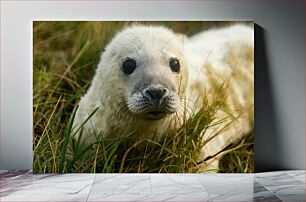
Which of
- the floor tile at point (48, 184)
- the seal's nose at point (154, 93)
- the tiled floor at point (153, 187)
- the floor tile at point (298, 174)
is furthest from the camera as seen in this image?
the floor tile at point (298, 174)

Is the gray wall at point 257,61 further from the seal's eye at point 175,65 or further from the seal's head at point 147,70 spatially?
the seal's eye at point 175,65

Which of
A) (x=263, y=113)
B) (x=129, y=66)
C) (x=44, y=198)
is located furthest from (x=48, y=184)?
(x=263, y=113)

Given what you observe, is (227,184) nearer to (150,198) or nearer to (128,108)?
(150,198)

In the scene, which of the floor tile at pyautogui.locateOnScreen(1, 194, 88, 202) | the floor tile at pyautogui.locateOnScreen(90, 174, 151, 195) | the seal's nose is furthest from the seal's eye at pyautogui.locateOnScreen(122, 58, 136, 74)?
the floor tile at pyautogui.locateOnScreen(1, 194, 88, 202)

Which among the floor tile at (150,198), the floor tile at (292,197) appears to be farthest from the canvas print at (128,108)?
the floor tile at (292,197)

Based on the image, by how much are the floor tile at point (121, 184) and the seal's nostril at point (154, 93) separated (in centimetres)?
63

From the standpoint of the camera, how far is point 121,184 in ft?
14.0

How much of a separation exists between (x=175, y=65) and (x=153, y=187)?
3.31 feet

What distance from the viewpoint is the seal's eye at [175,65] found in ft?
15.0

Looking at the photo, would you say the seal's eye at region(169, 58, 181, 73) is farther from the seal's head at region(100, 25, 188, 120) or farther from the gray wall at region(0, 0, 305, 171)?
the gray wall at region(0, 0, 305, 171)

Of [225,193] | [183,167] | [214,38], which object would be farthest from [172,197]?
[214,38]

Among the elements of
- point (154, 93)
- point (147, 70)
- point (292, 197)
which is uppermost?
point (147, 70)

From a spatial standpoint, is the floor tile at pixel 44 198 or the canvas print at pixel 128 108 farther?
the canvas print at pixel 128 108

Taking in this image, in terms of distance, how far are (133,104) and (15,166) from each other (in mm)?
1161
